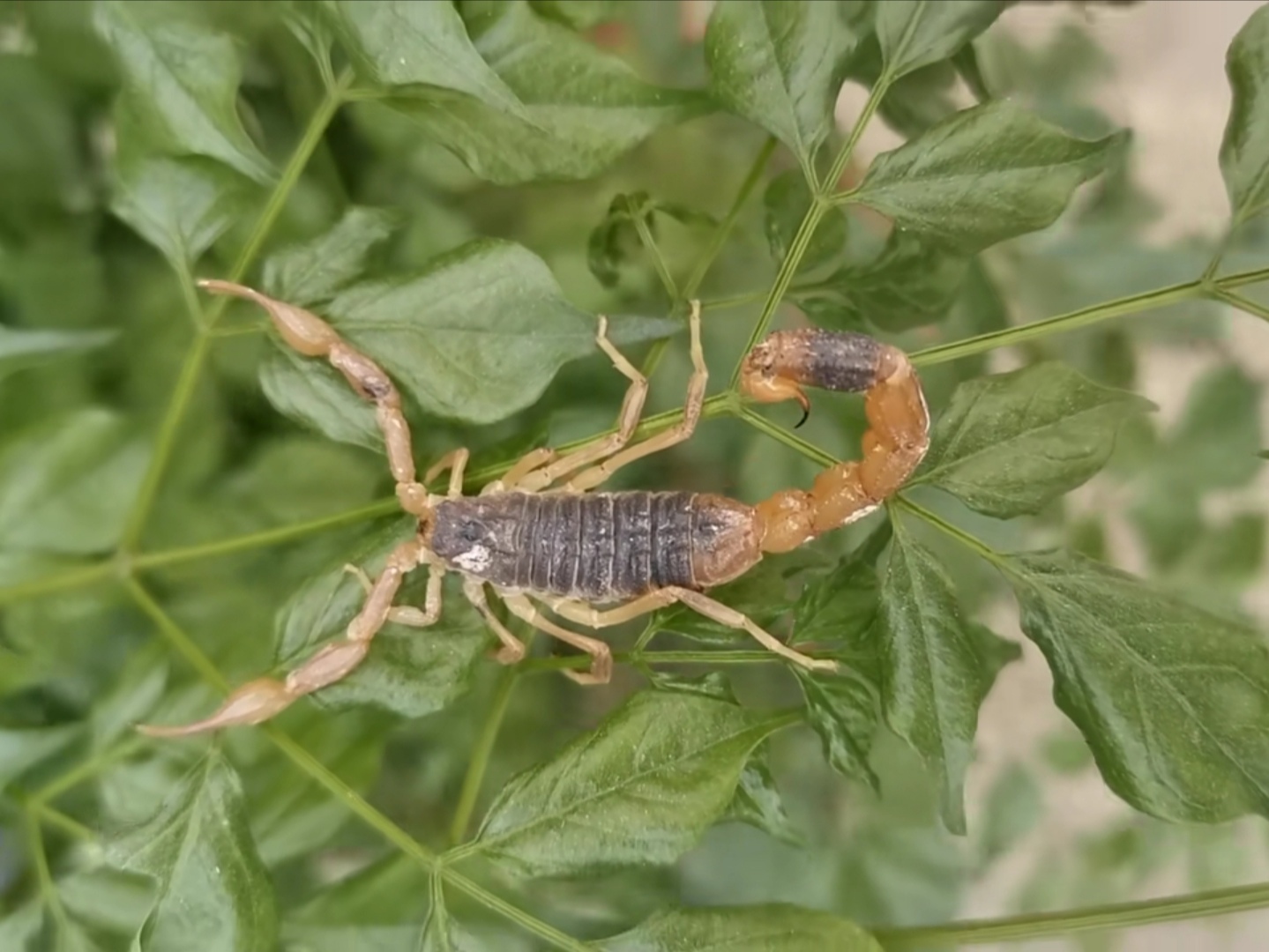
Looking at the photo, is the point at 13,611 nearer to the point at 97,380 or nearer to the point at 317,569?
the point at 97,380

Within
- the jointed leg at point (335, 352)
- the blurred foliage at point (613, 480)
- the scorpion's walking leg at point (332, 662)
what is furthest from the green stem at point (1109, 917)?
the jointed leg at point (335, 352)

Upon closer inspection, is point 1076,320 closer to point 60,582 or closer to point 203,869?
point 203,869

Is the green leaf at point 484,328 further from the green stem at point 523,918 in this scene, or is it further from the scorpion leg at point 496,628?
the green stem at point 523,918

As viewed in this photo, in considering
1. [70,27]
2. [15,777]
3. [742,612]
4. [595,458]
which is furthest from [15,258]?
[742,612]

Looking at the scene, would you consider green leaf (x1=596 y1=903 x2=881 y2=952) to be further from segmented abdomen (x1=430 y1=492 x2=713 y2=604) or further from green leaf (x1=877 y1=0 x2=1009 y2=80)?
green leaf (x1=877 y1=0 x2=1009 y2=80)

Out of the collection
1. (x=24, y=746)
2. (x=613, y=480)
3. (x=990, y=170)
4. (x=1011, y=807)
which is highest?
(x=990, y=170)

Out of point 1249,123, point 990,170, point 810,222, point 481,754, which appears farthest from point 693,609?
point 1249,123

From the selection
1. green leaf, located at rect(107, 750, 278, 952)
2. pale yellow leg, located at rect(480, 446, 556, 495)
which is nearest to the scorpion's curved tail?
pale yellow leg, located at rect(480, 446, 556, 495)
